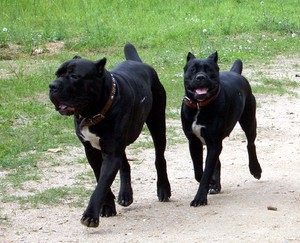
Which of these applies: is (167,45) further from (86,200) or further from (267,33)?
(86,200)

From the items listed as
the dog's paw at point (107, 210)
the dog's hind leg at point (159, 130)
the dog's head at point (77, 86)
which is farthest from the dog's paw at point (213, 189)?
the dog's head at point (77, 86)

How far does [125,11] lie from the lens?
20844mm

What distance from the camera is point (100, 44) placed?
17.6m

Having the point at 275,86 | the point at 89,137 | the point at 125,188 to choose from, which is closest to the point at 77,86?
the point at 89,137

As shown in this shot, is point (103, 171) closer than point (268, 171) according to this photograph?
Yes

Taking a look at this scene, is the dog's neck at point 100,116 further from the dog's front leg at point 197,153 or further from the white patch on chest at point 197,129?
the dog's front leg at point 197,153

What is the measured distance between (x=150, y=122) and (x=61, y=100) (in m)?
1.50

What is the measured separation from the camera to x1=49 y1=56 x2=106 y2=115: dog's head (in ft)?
22.6

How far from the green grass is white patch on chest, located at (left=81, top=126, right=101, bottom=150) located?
1029 mm

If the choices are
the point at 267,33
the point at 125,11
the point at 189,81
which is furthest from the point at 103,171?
the point at 125,11

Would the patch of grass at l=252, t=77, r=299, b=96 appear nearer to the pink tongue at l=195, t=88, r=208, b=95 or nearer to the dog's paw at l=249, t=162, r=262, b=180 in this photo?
the dog's paw at l=249, t=162, r=262, b=180

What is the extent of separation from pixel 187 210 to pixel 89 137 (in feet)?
3.64

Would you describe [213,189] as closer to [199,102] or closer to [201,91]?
[199,102]

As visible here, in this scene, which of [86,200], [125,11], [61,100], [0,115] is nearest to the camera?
[61,100]
